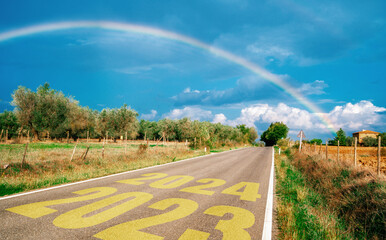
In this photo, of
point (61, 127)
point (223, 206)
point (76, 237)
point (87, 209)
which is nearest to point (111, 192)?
point (87, 209)

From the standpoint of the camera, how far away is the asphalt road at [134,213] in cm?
364

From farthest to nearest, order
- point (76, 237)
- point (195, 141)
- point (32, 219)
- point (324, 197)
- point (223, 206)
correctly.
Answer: point (195, 141), point (324, 197), point (223, 206), point (32, 219), point (76, 237)

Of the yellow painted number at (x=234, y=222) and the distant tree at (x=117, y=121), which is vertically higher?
the distant tree at (x=117, y=121)

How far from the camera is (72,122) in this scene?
4656 cm

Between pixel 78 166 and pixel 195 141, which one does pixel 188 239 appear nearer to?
pixel 78 166

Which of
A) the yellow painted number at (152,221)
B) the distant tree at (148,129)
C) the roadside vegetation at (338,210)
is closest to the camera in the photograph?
the yellow painted number at (152,221)

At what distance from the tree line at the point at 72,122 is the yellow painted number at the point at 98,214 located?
18.8 metres

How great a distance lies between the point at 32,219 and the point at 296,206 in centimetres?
606

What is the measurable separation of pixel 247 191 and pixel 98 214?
15.2ft

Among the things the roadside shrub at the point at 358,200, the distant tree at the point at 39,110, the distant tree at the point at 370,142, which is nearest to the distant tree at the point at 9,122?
the distant tree at the point at 39,110

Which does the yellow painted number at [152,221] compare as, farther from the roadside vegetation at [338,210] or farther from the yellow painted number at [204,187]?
the roadside vegetation at [338,210]

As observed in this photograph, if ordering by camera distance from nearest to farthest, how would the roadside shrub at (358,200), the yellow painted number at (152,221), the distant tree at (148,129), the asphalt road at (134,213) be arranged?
the yellow painted number at (152,221) → the asphalt road at (134,213) → the roadside shrub at (358,200) → the distant tree at (148,129)

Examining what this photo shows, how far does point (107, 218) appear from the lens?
4219 mm

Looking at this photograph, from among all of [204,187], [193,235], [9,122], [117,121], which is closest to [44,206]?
[193,235]
